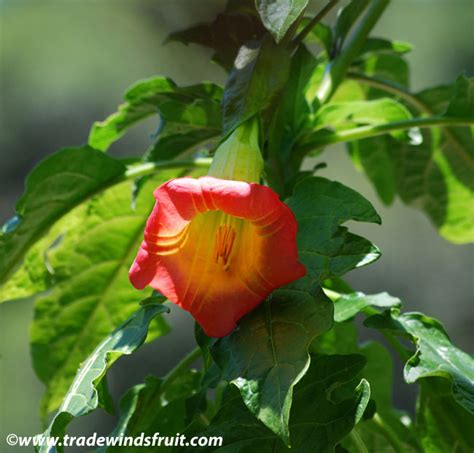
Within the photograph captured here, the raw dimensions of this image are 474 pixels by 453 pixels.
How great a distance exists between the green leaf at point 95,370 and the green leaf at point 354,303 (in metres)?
0.20

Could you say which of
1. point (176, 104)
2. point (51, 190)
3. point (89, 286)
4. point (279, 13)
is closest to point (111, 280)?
point (89, 286)

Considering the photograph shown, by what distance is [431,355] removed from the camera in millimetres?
866

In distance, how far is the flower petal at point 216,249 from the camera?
31.0 inches

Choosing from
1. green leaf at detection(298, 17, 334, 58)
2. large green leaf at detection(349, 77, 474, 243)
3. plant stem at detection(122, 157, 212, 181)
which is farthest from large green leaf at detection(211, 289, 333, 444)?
large green leaf at detection(349, 77, 474, 243)

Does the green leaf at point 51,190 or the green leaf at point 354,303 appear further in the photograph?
the green leaf at point 51,190

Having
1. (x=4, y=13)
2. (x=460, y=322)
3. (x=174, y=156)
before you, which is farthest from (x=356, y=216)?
(x=4, y=13)

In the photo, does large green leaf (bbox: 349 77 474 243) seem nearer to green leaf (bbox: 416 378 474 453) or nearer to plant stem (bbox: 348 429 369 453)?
green leaf (bbox: 416 378 474 453)

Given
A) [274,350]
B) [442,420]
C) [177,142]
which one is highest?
[177,142]

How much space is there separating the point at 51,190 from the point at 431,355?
0.47m

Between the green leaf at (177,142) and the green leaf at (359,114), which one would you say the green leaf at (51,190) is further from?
the green leaf at (359,114)

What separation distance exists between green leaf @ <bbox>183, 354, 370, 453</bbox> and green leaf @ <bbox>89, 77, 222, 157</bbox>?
29 cm

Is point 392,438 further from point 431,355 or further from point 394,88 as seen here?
point 394,88

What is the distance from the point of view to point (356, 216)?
2.64ft

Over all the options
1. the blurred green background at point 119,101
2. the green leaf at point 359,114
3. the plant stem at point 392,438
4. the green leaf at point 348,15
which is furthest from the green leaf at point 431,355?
the blurred green background at point 119,101
